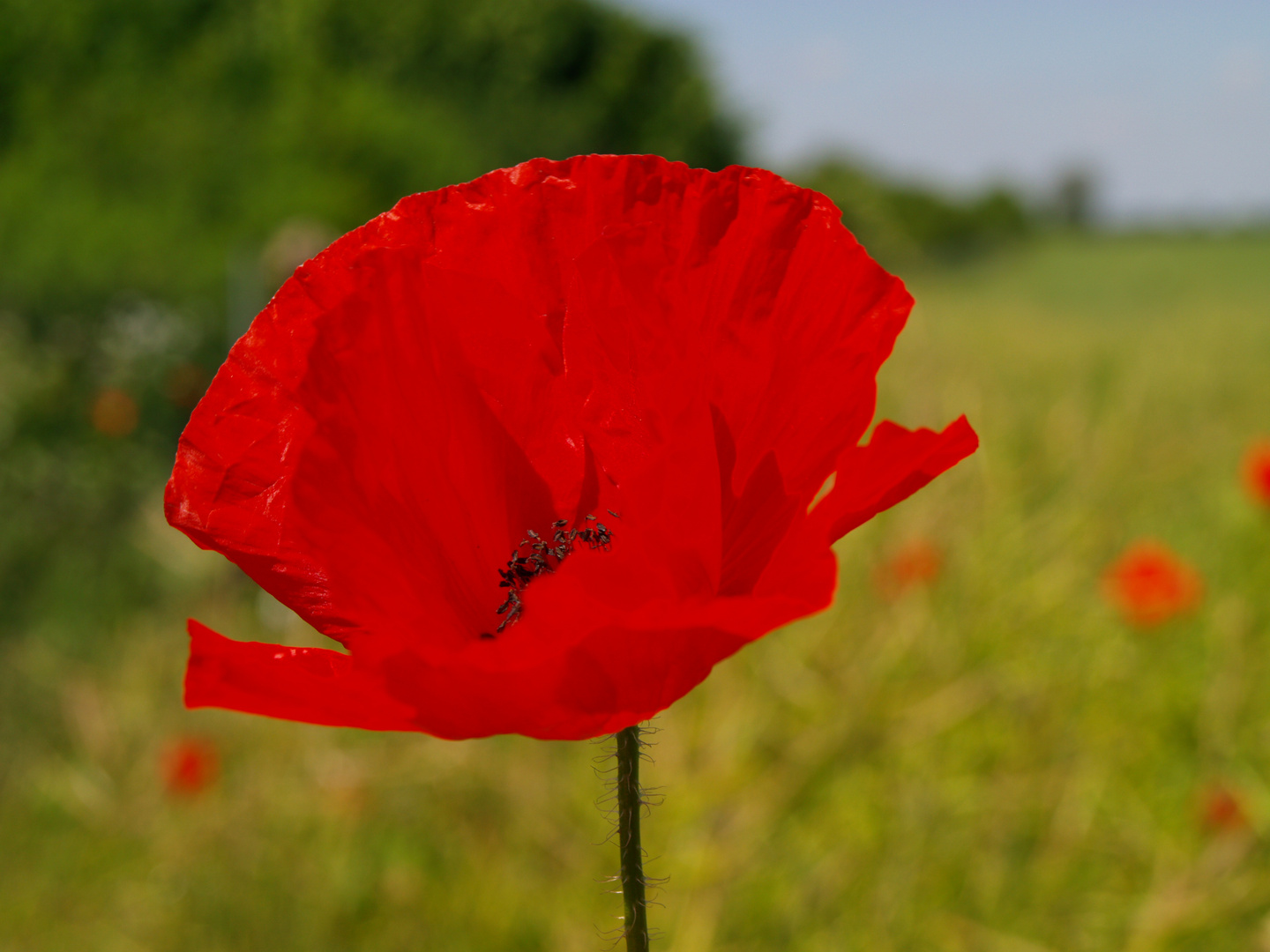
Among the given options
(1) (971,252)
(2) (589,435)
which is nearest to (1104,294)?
Result: (1) (971,252)

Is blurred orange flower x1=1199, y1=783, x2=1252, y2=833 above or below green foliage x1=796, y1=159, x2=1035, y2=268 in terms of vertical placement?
below

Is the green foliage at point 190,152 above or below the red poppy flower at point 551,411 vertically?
above

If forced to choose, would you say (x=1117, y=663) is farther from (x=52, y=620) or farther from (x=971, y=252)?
(x=971, y=252)

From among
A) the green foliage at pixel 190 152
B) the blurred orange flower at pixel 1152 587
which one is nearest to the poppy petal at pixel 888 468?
the blurred orange flower at pixel 1152 587

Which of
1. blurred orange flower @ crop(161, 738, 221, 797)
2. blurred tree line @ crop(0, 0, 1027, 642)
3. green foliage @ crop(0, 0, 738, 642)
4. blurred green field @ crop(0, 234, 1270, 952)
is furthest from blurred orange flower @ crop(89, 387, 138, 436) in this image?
blurred orange flower @ crop(161, 738, 221, 797)

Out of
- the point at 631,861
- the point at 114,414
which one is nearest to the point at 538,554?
the point at 631,861

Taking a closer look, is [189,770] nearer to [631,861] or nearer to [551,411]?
[551,411]

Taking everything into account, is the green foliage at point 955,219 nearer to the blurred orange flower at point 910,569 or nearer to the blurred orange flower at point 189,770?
the blurred orange flower at point 910,569

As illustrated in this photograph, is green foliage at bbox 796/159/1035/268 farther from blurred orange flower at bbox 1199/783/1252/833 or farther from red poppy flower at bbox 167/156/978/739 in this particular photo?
red poppy flower at bbox 167/156/978/739
